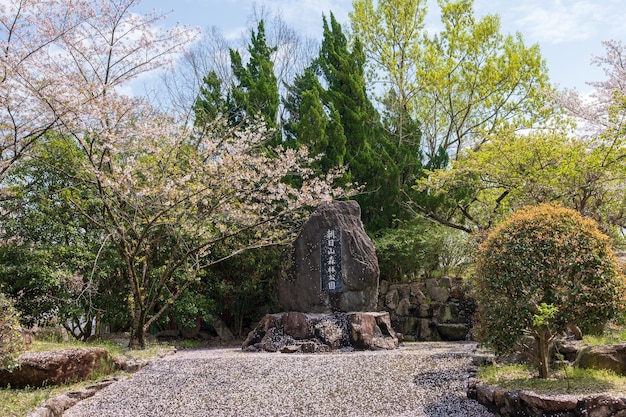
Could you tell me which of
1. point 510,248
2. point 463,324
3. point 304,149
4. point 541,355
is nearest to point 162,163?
point 304,149

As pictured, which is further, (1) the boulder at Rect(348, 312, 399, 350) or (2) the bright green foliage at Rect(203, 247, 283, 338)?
(2) the bright green foliage at Rect(203, 247, 283, 338)

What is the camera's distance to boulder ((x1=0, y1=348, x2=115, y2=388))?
548cm

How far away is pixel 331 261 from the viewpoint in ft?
33.1

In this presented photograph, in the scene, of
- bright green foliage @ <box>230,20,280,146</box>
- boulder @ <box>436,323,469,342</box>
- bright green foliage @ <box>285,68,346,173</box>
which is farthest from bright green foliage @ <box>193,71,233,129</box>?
boulder @ <box>436,323,469,342</box>

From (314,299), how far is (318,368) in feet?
11.3

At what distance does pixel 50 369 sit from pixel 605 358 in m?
6.02

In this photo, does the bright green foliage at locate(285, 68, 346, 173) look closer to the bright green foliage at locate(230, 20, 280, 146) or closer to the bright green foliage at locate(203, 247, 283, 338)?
the bright green foliage at locate(230, 20, 280, 146)

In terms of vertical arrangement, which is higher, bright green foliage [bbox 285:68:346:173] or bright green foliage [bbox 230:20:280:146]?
Result: bright green foliage [bbox 230:20:280:146]

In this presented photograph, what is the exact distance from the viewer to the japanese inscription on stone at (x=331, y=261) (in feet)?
32.8

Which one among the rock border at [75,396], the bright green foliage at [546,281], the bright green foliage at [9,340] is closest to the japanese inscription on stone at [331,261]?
the rock border at [75,396]

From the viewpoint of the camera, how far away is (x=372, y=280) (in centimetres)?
1009

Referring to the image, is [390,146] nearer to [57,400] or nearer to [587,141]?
[587,141]

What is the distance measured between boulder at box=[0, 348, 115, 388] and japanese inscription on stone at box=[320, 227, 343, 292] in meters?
4.86

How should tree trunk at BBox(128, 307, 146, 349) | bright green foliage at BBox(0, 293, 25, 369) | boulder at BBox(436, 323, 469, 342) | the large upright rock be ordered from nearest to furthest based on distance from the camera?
1. bright green foliage at BBox(0, 293, 25, 369)
2. tree trunk at BBox(128, 307, 146, 349)
3. the large upright rock
4. boulder at BBox(436, 323, 469, 342)
